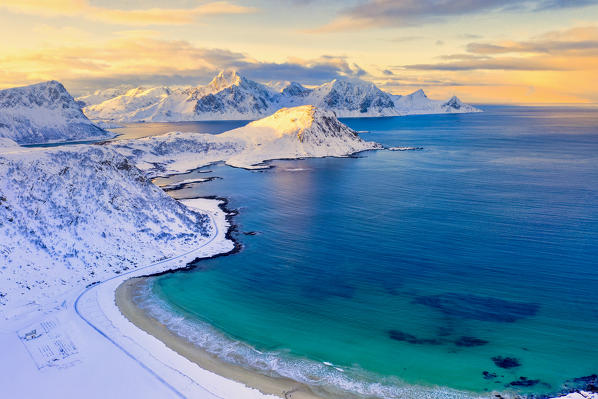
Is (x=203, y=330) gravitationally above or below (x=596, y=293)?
below

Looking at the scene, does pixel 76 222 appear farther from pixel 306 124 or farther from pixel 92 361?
pixel 306 124

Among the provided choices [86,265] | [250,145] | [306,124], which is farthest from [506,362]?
[306,124]

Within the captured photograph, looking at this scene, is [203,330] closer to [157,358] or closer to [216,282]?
[157,358]

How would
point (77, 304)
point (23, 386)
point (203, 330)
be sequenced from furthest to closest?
point (77, 304) → point (203, 330) → point (23, 386)

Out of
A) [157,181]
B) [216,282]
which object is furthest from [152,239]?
[157,181]

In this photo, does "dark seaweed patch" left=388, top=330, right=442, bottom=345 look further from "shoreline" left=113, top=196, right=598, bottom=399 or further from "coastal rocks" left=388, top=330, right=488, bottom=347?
"shoreline" left=113, top=196, right=598, bottom=399
